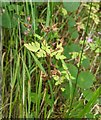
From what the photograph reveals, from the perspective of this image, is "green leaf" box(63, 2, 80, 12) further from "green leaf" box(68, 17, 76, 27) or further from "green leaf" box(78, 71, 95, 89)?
"green leaf" box(78, 71, 95, 89)

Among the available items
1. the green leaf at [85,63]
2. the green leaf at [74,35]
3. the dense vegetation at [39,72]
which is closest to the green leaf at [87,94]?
the dense vegetation at [39,72]

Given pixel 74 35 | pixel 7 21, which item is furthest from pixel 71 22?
pixel 7 21

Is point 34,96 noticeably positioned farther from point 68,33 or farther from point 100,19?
point 100,19

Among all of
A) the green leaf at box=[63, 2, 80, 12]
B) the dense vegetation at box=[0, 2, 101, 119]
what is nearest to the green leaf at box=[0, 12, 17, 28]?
the dense vegetation at box=[0, 2, 101, 119]

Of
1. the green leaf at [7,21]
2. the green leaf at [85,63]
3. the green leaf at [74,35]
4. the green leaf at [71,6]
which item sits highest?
the green leaf at [71,6]

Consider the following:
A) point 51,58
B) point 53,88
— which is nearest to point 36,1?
point 51,58

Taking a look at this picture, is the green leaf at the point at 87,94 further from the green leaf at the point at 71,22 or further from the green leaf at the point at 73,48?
the green leaf at the point at 71,22

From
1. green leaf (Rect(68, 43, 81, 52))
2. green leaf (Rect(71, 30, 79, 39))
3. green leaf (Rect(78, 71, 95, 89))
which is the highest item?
green leaf (Rect(71, 30, 79, 39))

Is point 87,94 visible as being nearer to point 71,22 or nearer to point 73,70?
point 73,70
